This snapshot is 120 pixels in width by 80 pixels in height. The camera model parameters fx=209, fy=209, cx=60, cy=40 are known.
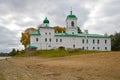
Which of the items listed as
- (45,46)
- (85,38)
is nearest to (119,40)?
(85,38)

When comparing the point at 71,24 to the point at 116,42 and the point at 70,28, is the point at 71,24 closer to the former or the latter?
the point at 70,28

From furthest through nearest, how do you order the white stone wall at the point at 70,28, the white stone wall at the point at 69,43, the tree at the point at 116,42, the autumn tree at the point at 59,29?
the autumn tree at the point at 59,29 < the white stone wall at the point at 70,28 < the tree at the point at 116,42 < the white stone wall at the point at 69,43

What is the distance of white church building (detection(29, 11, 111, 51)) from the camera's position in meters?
69.6

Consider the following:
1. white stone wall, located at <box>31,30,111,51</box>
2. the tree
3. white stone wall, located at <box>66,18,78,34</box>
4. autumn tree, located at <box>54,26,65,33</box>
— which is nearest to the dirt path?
white stone wall, located at <box>31,30,111,51</box>

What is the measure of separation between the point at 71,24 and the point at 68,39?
22.2 ft

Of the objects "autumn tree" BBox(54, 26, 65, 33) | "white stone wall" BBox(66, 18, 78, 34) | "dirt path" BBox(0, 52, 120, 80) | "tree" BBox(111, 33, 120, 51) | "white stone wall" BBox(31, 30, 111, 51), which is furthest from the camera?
Answer: "autumn tree" BBox(54, 26, 65, 33)

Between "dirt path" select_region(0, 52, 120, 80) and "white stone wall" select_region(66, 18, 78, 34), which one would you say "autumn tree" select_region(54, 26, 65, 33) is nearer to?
"white stone wall" select_region(66, 18, 78, 34)

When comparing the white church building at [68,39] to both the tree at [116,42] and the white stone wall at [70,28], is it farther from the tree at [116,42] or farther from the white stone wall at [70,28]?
the tree at [116,42]

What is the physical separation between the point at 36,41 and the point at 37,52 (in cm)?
675

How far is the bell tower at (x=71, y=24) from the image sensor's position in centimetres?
7556

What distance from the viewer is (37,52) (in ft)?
208

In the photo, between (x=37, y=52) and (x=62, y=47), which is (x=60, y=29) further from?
(x=37, y=52)

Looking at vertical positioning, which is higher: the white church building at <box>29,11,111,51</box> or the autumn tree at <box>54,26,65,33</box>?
the autumn tree at <box>54,26,65,33</box>

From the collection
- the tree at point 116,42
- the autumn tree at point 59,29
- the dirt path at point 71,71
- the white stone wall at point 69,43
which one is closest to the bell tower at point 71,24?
the white stone wall at point 69,43
